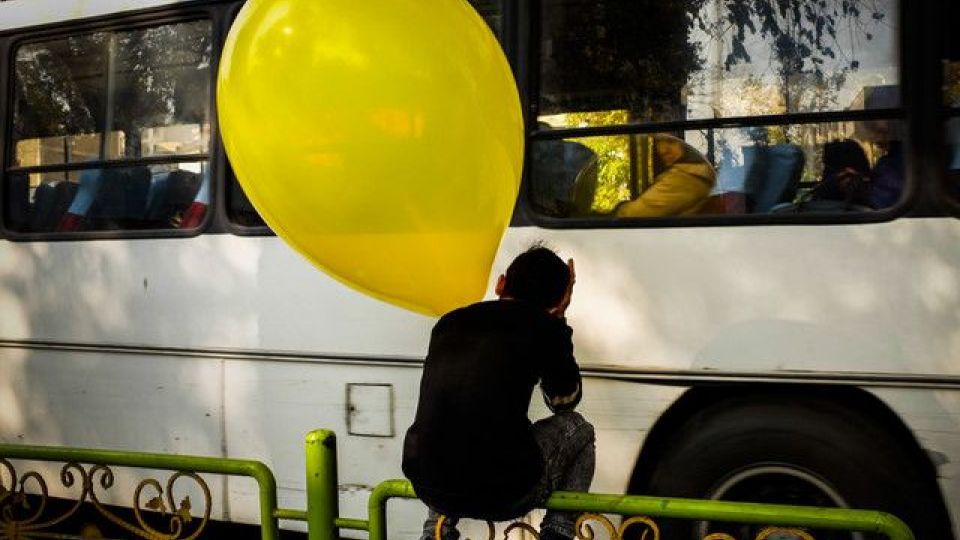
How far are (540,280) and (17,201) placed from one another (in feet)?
10.9

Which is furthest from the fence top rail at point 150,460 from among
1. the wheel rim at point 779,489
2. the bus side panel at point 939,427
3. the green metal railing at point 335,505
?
the bus side panel at point 939,427

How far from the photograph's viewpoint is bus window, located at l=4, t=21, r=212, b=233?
453 centimetres

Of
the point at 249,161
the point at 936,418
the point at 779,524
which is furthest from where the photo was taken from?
the point at 936,418

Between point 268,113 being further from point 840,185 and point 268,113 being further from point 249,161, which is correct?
point 840,185

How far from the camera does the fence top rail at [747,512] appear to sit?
89.2 inches

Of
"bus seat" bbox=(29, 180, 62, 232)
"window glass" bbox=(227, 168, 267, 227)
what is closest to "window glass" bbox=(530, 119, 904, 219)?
"window glass" bbox=(227, 168, 267, 227)

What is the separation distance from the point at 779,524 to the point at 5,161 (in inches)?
170

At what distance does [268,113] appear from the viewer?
270 cm

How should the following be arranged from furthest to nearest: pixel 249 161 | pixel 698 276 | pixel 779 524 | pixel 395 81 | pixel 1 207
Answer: pixel 1 207 < pixel 698 276 < pixel 249 161 < pixel 395 81 < pixel 779 524

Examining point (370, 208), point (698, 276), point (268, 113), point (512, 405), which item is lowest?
point (512, 405)

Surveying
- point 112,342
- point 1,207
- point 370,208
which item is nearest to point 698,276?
point 370,208

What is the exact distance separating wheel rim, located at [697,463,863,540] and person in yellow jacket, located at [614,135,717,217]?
3.33ft

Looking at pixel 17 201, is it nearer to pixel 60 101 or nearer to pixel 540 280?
pixel 60 101

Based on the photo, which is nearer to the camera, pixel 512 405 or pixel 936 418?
pixel 512 405
